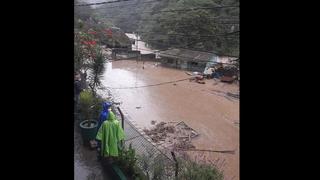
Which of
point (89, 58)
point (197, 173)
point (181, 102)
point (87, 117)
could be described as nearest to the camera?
point (197, 173)

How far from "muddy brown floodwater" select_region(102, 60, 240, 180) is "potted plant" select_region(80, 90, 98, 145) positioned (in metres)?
1.64

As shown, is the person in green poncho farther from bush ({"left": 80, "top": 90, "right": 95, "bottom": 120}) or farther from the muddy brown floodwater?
the muddy brown floodwater

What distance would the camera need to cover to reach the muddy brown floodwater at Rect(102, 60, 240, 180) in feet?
16.1

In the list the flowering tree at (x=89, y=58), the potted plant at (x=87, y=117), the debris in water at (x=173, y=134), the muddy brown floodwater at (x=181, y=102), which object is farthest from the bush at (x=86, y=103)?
the muddy brown floodwater at (x=181, y=102)

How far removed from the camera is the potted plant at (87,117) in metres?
2.99

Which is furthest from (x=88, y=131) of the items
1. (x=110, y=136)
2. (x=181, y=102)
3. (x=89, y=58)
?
(x=181, y=102)

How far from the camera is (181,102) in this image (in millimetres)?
6629

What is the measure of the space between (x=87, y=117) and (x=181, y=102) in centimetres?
346

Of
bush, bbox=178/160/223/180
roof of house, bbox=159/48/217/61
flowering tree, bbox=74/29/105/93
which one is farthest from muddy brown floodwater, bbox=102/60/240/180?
flowering tree, bbox=74/29/105/93

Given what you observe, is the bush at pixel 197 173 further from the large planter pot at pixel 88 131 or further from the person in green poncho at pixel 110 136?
the large planter pot at pixel 88 131

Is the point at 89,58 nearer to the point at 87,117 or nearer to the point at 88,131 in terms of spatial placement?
the point at 87,117

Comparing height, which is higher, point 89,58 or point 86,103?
point 89,58
